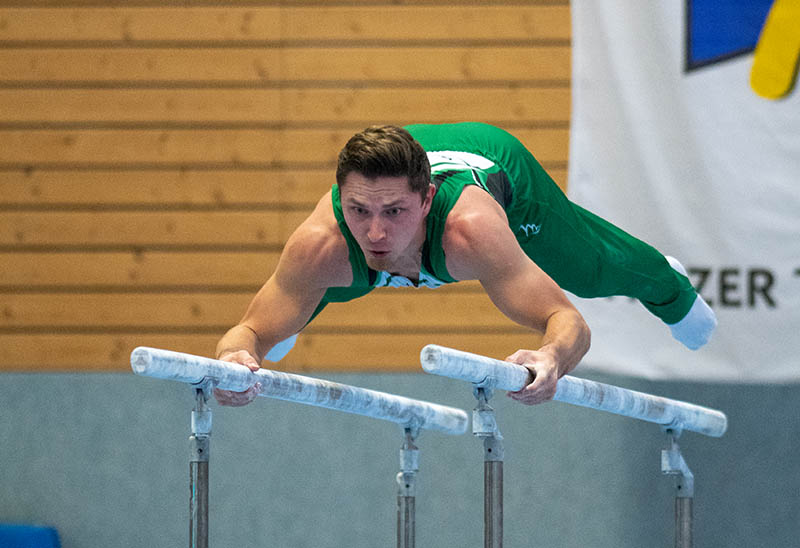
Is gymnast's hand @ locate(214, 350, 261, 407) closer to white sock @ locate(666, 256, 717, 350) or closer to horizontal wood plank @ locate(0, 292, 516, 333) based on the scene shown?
white sock @ locate(666, 256, 717, 350)

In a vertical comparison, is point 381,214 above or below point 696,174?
below

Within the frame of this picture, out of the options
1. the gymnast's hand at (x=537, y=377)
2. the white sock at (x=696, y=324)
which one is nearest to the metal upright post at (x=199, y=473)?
the gymnast's hand at (x=537, y=377)

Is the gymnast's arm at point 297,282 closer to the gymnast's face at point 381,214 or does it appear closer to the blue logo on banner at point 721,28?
the gymnast's face at point 381,214

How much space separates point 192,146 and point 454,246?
8.97ft

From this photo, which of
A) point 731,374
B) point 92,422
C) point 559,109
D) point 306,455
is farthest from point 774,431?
point 92,422

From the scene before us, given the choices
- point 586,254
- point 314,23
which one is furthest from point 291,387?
point 314,23

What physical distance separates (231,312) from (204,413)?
2.81 m

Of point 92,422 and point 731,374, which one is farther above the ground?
point 731,374

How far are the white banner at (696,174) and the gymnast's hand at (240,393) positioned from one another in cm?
245

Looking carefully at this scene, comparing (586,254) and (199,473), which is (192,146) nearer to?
(586,254)

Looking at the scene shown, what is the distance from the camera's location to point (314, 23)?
5254 millimetres

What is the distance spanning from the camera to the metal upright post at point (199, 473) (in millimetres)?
2412

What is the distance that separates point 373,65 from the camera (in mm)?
5254

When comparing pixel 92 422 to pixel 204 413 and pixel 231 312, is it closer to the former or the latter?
pixel 231 312
